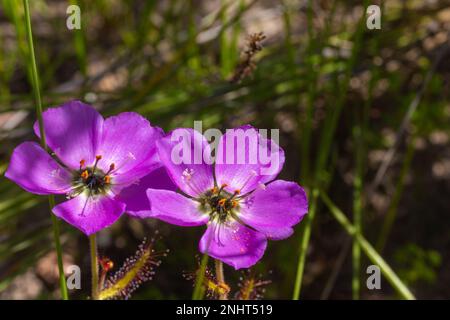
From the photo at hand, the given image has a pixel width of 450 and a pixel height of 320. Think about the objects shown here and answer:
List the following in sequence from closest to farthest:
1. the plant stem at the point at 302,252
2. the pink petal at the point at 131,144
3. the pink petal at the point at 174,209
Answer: the pink petal at the point at 174,209
the pink petal at the point at 131,144
the plant stem at the point at 302,252

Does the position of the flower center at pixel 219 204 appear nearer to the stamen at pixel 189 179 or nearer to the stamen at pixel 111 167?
the stamen at pixel 189 179

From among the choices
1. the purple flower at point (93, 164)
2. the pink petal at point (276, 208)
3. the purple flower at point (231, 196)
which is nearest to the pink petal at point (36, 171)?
the purple flower at point (93, 164)

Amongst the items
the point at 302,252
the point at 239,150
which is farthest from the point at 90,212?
the point at 302,252

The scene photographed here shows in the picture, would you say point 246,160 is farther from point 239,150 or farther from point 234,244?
point 234,244

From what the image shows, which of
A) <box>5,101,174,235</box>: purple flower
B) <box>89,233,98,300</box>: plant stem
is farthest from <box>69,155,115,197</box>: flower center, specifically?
<box>89,233,98,300</box>: plant stem

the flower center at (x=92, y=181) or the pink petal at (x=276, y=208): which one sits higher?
the flower center at (x=92, y=181)

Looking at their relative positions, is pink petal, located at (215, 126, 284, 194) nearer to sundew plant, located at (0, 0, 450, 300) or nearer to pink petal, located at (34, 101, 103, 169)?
sundew plant, located at (0, 0, 450, 300)

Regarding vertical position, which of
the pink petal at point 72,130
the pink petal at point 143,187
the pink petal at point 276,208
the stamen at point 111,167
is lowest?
the pink petal at point 276,208
